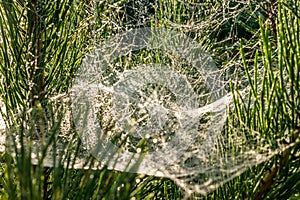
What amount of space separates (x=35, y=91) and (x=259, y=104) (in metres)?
0.35

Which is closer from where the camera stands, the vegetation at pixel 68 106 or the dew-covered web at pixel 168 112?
the vegetation at pixel 68 106

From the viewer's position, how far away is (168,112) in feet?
2.55

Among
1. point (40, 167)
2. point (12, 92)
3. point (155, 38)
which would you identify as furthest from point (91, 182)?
point (155, 38)

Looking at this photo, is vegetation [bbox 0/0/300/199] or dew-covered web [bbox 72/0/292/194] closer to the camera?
vegetation [bbox 0/0/300/199]

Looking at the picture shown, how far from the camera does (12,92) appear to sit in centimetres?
65

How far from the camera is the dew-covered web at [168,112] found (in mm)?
469

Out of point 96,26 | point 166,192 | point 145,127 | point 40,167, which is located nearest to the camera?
point 40,167

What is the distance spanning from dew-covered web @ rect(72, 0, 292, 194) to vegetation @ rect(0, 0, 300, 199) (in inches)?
0.7

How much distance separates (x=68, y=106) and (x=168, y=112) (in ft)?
A: 0.61

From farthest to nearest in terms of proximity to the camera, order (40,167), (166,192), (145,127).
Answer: (145,127), (166,192), (40,167)

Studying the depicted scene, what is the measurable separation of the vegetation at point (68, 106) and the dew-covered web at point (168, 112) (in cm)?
2

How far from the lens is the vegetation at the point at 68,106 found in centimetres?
34

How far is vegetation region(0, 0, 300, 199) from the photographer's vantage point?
0.34 metres

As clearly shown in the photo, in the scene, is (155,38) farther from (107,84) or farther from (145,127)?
(145,127)
